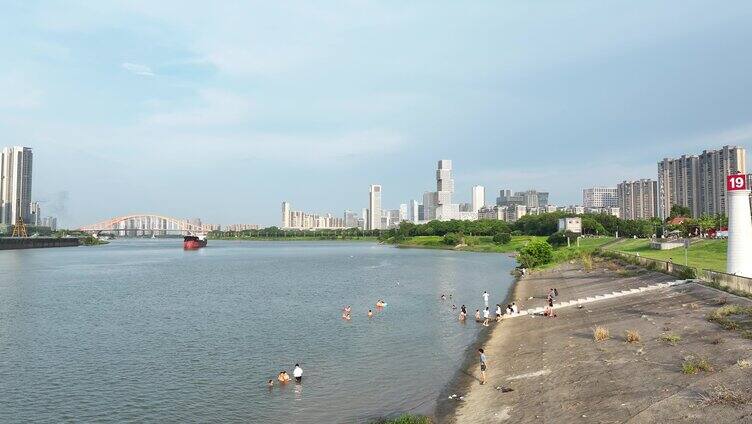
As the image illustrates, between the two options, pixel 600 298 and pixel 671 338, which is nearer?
pixel 671 338

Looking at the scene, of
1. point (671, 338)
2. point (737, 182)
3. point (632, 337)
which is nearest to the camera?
point (671, 338)

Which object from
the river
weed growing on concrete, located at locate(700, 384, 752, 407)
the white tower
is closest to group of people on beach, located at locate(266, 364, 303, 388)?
the river

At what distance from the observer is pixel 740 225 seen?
148 feet

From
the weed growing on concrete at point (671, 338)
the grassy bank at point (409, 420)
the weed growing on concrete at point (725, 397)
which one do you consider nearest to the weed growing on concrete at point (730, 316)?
the weed growing on concrete at point (671, 338)

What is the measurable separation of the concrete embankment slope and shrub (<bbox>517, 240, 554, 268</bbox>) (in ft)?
193

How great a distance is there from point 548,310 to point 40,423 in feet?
132

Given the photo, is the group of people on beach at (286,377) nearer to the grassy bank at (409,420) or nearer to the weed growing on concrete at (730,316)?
the grassy bank at (409,420)

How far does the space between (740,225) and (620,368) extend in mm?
25574

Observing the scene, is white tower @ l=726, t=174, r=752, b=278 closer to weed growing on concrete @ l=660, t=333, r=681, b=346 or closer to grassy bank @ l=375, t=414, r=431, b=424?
weed growing on concrete @ l=660, t=333, r=681, b=346

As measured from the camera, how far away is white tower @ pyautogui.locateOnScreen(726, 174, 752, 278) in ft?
147

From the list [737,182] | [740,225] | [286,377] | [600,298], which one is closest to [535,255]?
[600,298]

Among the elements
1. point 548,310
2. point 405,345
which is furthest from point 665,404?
point 548,310

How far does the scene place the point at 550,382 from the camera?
1128 inches

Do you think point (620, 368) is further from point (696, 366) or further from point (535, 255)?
point (535, 255)
